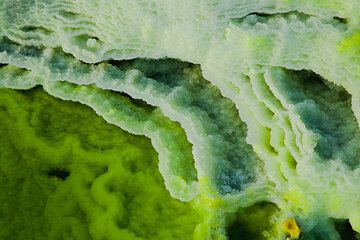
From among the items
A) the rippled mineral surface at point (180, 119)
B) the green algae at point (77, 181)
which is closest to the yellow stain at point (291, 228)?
the rippled mineral surface at point (180, 119)

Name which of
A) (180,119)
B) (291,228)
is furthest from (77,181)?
(291,228)

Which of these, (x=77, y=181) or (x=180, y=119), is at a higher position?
(x=180, y=119)

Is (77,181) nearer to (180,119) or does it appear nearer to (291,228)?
(180,119)

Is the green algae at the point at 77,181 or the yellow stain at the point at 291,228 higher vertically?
the yellow stain at the point at 291,228

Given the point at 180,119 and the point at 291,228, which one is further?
the point at 180,119

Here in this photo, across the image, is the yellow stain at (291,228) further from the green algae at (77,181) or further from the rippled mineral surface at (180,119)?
the green algae at (77,181)

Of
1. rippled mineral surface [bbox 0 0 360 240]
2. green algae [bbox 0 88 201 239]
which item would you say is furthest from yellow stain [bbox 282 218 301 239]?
green algae [bbox 0 88 201 239]

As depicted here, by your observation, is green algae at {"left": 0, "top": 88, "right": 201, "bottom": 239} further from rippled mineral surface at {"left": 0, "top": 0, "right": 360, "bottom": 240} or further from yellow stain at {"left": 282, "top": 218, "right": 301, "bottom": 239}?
yellow stain at {"left": 282, "top": 218, "right": 301, "bottom": 239}
